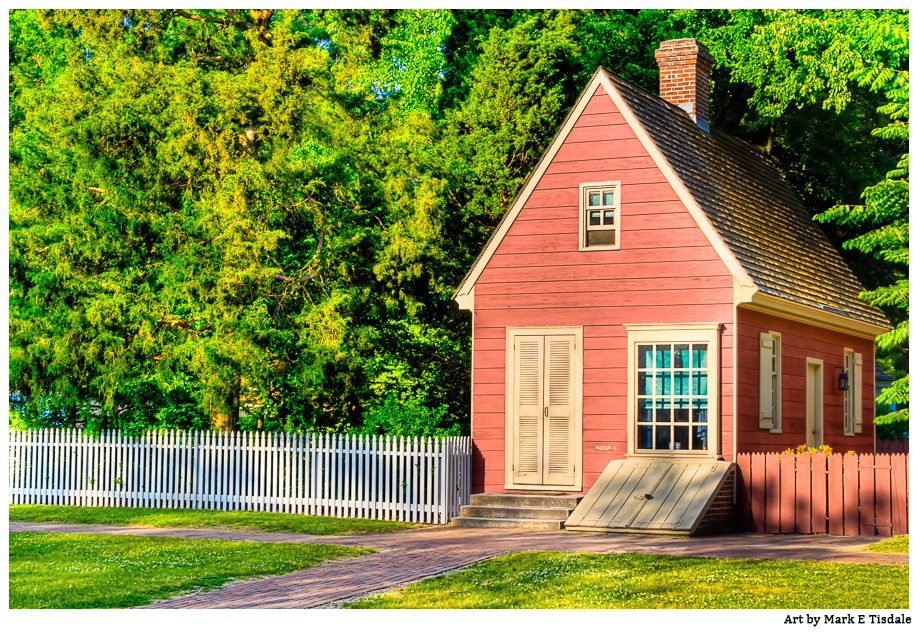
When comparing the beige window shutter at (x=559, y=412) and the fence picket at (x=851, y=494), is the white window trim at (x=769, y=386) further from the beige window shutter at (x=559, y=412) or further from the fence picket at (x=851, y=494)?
the beige window shutter at (x=559, y=412)

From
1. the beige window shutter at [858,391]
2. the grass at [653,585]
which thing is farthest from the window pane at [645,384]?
the beige window shutter at [858,391]

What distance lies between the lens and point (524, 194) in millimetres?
22562

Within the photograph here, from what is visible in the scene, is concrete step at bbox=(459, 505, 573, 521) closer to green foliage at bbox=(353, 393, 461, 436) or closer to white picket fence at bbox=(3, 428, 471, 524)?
white picket fence at bbox=(3, 428, 471, 524)

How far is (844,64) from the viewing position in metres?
26.1

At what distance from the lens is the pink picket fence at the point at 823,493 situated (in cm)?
1941

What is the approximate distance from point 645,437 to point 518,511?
94.5 inches

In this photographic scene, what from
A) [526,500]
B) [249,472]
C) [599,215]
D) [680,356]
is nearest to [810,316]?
[680,356]

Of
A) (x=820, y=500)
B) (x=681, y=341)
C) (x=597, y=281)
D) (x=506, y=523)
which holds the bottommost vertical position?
(x=506, y=523)

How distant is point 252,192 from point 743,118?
14434 millimetres

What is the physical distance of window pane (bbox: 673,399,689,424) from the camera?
21109 millimetres

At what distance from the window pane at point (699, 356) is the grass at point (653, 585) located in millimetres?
5872

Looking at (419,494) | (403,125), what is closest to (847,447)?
(419,494)

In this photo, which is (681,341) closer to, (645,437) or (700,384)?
(700,384)

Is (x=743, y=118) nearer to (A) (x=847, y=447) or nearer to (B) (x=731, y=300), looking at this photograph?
(A) (x=847, y=447)
